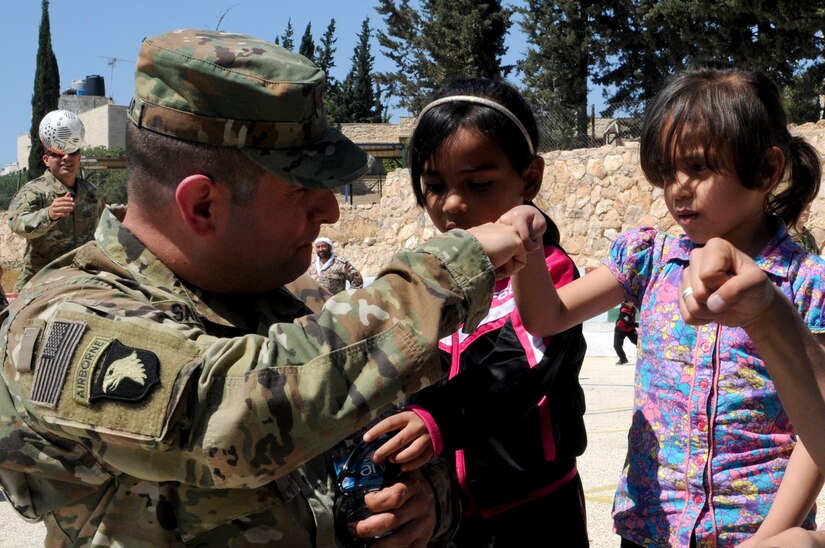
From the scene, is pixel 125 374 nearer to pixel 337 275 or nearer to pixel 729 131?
pixel 729 131

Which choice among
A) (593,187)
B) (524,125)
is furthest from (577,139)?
(524,125)

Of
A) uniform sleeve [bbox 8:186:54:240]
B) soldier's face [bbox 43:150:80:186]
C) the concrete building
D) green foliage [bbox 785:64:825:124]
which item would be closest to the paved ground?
uniform sleeve [bbox 8:186:54:240]

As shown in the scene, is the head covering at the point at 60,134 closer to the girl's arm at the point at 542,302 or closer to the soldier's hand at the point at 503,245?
the girl's arm at the point at 542,302

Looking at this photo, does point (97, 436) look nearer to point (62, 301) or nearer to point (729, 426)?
Answer: point (62, 301)

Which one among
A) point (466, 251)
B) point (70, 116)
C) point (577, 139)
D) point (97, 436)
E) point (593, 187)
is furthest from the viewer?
point (577, 139)

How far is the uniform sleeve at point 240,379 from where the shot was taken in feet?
4.66

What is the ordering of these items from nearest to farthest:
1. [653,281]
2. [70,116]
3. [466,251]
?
[466,251] → [653,281] → [70,116]

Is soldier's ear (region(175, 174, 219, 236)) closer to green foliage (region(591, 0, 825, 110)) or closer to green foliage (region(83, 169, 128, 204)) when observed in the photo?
green foliage (region(591, 0, 825, 110))

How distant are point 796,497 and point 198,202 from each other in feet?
4.51

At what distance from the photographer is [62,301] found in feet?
5.09

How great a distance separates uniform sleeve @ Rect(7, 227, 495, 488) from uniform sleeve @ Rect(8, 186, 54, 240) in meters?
8.06

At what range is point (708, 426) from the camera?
2119 mm

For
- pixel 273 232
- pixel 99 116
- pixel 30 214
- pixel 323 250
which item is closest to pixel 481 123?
pixel 273 232

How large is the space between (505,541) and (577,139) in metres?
20.9
